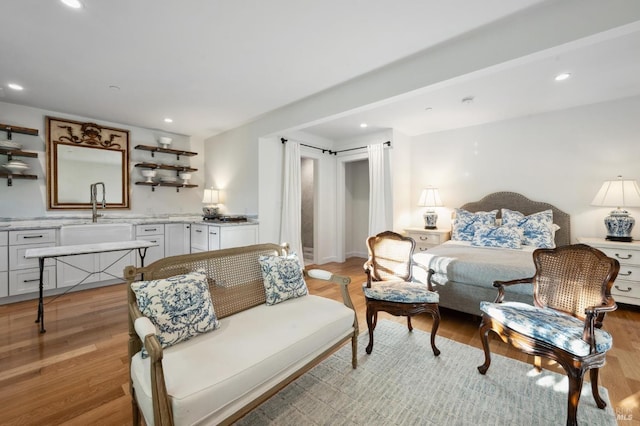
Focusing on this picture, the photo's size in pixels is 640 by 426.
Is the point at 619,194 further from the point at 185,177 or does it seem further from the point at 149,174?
the point at 149,174

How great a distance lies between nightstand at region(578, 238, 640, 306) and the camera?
297cm

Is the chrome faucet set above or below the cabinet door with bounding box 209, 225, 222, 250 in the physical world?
above

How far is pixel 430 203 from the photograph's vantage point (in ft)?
14.8

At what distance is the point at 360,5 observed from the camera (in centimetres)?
186

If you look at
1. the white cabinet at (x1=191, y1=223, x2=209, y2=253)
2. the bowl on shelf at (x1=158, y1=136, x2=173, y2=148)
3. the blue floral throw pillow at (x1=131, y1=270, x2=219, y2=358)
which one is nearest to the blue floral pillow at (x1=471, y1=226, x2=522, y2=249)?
the blue floral throw pillow at (x1=131, y1=270, x2=219, y2=358)

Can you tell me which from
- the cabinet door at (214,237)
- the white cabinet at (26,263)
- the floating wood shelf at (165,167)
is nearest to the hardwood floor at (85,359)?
the white cabinet at (26,263)

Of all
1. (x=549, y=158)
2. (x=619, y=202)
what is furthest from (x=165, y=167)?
(x=619, y=202)

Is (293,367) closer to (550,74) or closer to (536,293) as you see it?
(536,293)

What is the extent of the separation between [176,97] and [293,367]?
11.4ft

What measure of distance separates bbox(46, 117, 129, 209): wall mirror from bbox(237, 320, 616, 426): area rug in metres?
4.43

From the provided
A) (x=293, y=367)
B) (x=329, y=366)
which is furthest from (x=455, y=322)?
(x=293, y=367)

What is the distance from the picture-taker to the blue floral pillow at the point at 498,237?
3.40 m

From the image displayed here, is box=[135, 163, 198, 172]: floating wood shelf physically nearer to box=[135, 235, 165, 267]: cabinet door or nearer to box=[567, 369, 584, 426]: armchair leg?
box=[135, 235, 165, 267]: cabinet door

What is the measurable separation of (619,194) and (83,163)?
7.32 meters
